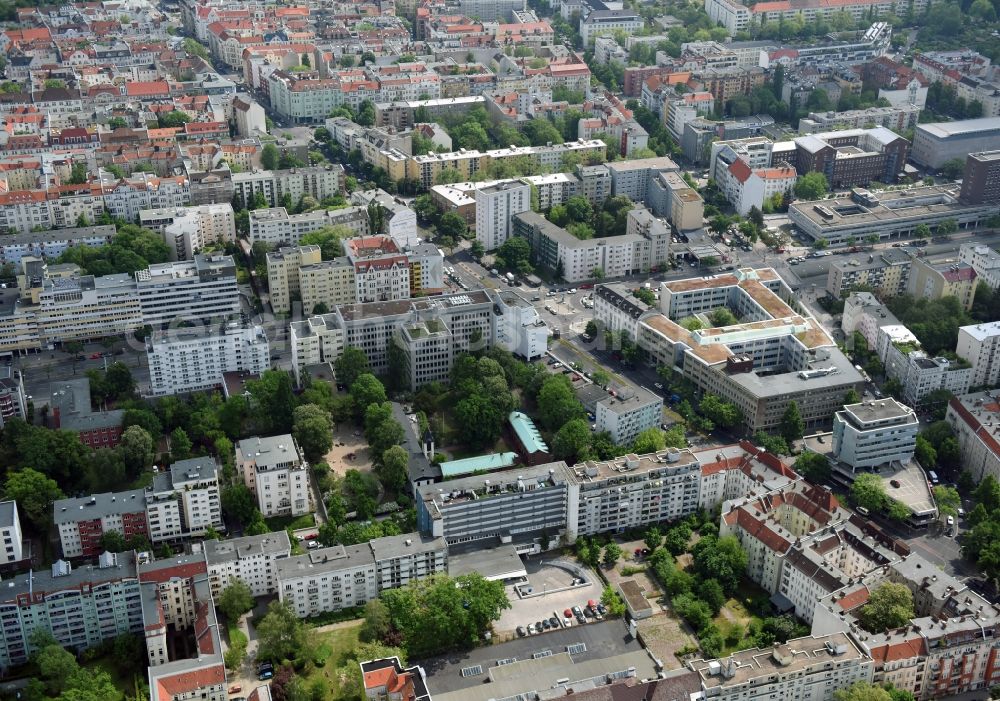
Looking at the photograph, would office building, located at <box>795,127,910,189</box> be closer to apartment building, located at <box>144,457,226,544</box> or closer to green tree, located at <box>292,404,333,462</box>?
green tree, located at <box>292,404,333,462</box>

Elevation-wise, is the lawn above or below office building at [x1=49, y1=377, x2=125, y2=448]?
below

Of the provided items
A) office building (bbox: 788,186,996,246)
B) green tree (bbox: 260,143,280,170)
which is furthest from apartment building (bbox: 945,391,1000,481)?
green tree (bbox: 260,143,280,170)

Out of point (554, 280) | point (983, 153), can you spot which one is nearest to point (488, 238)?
point (554, 280)

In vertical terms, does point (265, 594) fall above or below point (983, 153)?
below

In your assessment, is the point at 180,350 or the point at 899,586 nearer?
the point at 899,586

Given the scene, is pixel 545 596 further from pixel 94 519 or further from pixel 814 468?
pixel 94 519

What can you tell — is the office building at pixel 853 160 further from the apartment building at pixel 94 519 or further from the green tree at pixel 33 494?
the green tree at pixel 33 494

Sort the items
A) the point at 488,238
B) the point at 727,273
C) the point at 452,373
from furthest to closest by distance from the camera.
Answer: the point at 488,238, the point at 727,273, the point at 452,373

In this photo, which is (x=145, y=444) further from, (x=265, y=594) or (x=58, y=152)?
(x=58, y=152)
